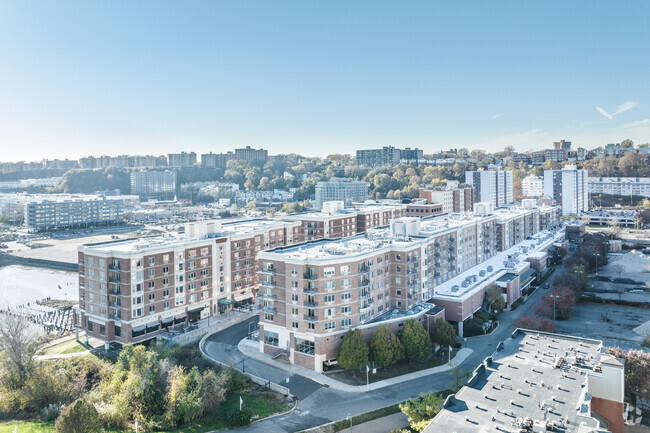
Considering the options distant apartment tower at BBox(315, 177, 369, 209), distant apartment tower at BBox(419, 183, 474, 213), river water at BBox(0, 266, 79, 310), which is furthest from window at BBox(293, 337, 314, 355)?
distant apartment tower at BBox(315, 177, 369, 209)

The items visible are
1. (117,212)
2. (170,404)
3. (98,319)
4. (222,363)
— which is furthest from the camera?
(117,212)

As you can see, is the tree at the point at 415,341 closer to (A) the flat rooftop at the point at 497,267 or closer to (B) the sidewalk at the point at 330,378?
(B) the sidewalk at the point at 330,378

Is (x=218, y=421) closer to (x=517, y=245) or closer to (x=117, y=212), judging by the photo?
(x=517, y=245)

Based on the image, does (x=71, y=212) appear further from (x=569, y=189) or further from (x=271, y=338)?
(x=569, y=189)

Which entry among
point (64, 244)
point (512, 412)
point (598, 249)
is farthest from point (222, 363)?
point (64, 244)

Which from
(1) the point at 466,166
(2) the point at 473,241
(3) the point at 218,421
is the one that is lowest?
(3) the point at 218,421

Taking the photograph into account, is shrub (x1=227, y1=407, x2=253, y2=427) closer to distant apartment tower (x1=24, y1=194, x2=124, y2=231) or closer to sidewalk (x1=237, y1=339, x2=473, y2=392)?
sidewalk (x1=237, y1=339, x2=473, y2=392)

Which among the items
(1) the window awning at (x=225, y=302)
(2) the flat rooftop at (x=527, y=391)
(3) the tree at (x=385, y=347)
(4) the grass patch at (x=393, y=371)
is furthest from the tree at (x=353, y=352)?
(1) the window awning at (x=225, y=302)
